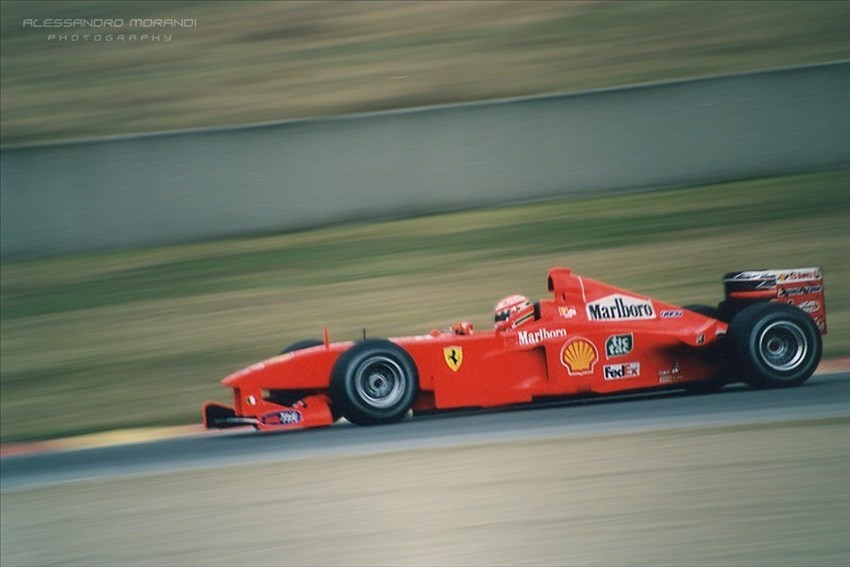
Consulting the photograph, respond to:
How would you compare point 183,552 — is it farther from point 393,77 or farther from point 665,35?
point 665,35

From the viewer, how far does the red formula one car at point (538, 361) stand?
8.99m

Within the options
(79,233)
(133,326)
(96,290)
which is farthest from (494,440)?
(79,233)

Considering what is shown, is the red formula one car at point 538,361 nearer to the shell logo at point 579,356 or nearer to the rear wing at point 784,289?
the shell logo at point 579,356

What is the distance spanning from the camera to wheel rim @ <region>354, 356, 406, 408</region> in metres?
8.86

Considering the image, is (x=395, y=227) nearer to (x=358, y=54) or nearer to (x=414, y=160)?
(x=414, y=160)

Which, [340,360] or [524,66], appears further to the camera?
[524,66]

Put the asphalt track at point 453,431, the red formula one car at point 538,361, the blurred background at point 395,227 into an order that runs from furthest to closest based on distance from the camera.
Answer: the red formula one car at point 538,361 → the asphalt track at point 453,431 → the blurred background at point 395,227

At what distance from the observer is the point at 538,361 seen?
30.0ft

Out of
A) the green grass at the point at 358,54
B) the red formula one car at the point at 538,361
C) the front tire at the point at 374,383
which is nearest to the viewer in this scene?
the front tire at the point at 374,383

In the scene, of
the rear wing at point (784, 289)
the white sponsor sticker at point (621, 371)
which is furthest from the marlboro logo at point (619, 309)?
the rear wing at point (784, 289)

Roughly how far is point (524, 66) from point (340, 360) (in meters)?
14.4

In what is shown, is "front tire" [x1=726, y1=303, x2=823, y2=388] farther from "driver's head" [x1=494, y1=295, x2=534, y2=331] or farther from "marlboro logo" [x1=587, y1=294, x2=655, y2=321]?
"driver's head" [x1=494, y1=295, x2=534, y2=331]

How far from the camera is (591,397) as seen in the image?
388 inches

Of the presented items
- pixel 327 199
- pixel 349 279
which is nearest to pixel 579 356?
pixel 349 279
